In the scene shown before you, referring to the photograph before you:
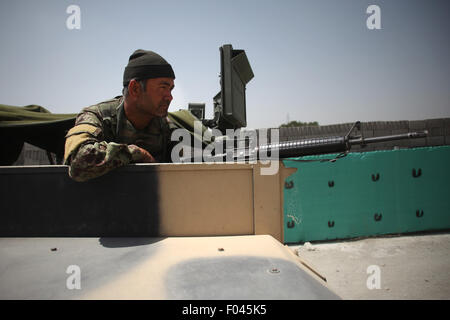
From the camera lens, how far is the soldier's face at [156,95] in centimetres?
208

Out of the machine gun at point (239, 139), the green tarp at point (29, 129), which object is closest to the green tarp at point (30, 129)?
the green tarp at point (29, 129)

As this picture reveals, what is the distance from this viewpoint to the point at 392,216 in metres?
5.46

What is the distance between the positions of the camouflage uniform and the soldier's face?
260 mm

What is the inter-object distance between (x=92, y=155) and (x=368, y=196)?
209 inches

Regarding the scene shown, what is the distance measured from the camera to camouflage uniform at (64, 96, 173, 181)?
1.47 metres

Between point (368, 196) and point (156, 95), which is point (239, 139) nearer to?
point (156, 95)

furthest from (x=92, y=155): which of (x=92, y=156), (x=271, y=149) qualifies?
(x=271, y=149)

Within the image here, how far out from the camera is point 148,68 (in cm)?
205

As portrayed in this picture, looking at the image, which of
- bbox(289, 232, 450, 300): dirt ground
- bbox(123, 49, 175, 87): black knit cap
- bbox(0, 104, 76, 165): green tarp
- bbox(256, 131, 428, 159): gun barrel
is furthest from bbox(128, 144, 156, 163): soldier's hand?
bbox(289, 232, 450, 300): dirt ground

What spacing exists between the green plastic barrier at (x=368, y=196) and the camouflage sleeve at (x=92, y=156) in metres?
4.23

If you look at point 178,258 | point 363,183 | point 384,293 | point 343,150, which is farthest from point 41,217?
point 363,183

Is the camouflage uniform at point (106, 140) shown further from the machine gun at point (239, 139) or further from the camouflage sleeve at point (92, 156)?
the machine gun at point (239, 139)

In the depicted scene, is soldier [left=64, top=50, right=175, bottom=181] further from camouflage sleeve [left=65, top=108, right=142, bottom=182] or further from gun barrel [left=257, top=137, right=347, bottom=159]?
gun barrel [left=257, top=137, right=347, bottom=159]
